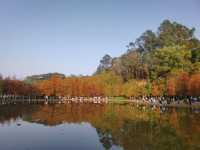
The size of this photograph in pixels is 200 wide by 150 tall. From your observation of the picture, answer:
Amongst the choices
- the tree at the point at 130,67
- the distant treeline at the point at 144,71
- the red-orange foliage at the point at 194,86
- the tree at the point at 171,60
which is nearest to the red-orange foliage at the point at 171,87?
the distant treeline at the point at 144,71

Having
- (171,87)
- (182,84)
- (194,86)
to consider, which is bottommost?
(194,86)

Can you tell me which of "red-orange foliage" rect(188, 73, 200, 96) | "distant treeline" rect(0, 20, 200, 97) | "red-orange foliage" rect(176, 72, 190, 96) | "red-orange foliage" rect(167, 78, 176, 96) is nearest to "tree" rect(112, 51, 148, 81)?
"distant treeline" rect(0, 20, 200, 97)

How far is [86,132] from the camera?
28984 mm

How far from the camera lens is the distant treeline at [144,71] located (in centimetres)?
7956

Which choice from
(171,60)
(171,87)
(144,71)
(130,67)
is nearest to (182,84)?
(171,87)

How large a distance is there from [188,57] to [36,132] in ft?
193

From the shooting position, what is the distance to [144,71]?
10450 cm

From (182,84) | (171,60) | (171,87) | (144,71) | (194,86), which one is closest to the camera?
(194,86)

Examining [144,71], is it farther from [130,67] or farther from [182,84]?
[182,84]

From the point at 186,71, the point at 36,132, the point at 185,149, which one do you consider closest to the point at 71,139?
the point at 36,132

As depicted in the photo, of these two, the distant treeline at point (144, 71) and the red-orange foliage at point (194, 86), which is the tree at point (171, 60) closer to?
the distant treeline at point (144, 71)

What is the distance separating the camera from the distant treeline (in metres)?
79.6

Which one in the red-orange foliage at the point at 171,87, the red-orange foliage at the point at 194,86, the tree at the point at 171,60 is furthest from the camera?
the tree at the point at 171,60

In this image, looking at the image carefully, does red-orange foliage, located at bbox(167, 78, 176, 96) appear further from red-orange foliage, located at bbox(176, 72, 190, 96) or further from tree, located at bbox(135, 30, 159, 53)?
tree, located at bbox(135, 30, 159, 53)
